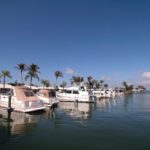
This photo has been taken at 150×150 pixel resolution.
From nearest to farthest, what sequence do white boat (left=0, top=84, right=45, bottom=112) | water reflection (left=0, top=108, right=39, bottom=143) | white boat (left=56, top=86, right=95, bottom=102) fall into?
water reflection (left=0, top=108, right=39, bottom=143) < white boat (left=0, top=84, right=45, bottom=112) < white boat (left=56, top=86, right=95, bottom=102)

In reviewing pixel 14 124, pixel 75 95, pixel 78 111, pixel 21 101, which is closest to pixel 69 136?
pixel 14 124

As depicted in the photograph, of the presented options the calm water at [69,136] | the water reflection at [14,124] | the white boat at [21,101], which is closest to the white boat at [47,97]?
the white boat at [21,101]

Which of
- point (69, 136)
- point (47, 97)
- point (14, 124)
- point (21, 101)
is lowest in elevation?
point (69, 136)

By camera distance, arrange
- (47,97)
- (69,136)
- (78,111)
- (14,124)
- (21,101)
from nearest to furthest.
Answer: (69,136)
(14,124)
(21,101)
(78,111)
(47,97)

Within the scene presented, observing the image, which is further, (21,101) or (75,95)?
(75,95)

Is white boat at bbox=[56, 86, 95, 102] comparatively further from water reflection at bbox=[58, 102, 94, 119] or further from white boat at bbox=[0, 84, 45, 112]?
white boat at bbox=[0, 84, 45, 112]

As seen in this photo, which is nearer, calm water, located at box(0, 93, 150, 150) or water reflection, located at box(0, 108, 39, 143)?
calm water, located at box(0, 93, 150, 150)

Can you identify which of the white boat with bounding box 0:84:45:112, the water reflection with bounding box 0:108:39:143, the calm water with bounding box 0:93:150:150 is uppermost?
→ the white boat with bounding box 0:84:45:112

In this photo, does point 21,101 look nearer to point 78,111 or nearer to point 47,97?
point 78,111

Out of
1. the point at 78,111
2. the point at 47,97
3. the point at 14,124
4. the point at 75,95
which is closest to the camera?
the point at 14,124

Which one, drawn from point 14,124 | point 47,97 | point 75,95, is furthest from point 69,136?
point 75,95

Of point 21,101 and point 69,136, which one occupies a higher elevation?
point 21,101

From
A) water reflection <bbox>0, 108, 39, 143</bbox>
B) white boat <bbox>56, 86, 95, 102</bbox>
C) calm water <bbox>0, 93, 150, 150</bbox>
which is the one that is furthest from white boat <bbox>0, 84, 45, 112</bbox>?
white boat <bbox>56, 86, 95, 102</bbox>

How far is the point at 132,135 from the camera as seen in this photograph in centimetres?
2402
